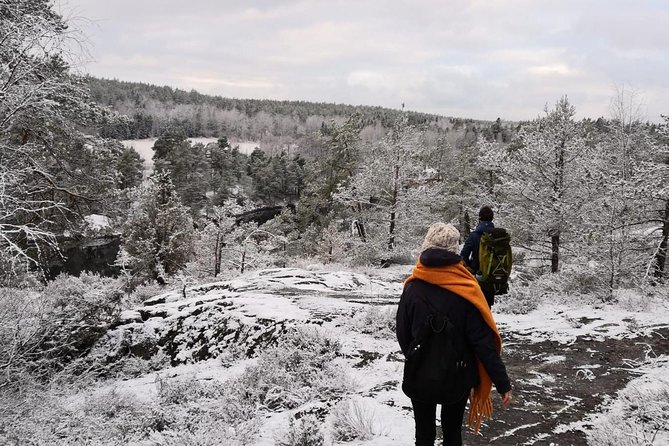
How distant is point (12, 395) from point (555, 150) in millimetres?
16114

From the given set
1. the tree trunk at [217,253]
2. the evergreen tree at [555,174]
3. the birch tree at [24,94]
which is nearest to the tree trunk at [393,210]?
the evergreen tree at [555,174]

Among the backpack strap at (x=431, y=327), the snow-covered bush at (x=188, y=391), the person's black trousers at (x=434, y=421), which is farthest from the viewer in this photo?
the snow-covered bush at (x=188, y=391)

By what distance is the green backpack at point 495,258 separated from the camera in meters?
6.57

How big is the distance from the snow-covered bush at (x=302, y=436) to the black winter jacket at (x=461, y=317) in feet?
6.23

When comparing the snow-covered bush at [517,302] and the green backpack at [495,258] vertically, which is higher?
the green backpack at [495,258]

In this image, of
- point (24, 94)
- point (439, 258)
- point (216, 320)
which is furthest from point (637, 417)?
point (24, 94)

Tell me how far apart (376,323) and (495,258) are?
280cm

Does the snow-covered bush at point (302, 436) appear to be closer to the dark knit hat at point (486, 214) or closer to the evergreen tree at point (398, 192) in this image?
the dark knit hat at point (486, 214)

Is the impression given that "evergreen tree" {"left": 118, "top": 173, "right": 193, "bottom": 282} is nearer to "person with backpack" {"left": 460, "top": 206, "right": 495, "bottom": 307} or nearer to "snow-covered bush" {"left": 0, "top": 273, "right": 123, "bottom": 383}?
"snow-covered bush" {"left": 0, "top": 273, "right": 123, "bottom": 383}

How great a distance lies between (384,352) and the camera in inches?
280

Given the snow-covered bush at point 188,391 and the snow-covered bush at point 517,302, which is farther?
the snow-covered bush at point 517,302

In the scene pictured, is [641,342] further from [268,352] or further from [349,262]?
[349,262]

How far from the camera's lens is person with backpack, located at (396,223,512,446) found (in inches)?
117

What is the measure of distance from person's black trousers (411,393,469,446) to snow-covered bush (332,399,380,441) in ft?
3.85
